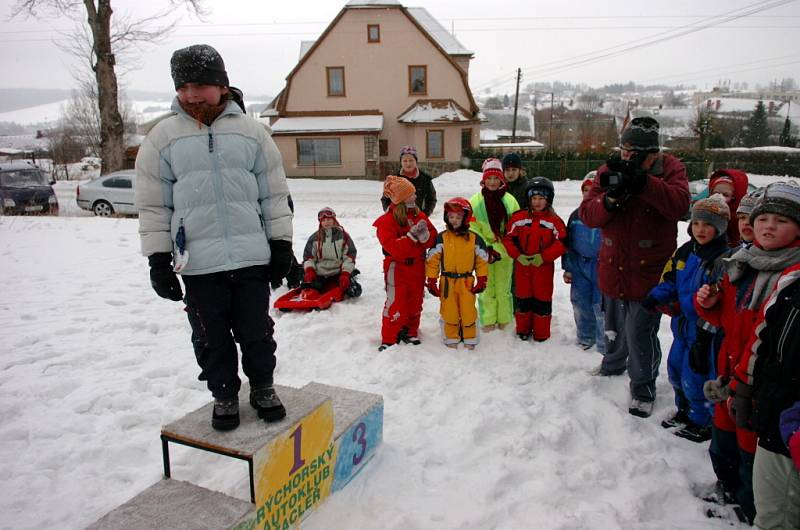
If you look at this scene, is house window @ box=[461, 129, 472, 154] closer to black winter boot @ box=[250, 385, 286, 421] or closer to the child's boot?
the child's boot

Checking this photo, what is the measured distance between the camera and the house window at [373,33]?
2572 centimetres

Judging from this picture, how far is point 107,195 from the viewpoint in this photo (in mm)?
15914

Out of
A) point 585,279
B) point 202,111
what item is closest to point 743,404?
point 585,279

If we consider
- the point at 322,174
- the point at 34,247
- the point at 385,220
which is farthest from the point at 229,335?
the point at 322,174

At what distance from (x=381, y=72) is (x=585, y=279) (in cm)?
2336

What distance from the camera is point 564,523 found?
288cm

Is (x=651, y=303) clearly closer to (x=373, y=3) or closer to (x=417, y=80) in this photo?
(x=417, y=80)

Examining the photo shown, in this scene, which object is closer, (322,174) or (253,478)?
(253,478)

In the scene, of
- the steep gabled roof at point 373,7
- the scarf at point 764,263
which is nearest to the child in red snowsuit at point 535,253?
the scarf at point 764,263

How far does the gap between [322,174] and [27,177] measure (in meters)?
13.3

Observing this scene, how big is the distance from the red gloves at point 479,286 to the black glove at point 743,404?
2773 mm

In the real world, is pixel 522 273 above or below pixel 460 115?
below

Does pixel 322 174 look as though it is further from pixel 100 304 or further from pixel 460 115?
pixel 100 304

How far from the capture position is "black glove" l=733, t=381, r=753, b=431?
8.06 ft
